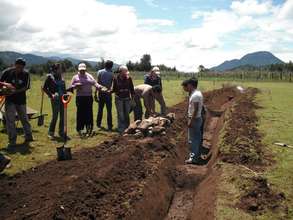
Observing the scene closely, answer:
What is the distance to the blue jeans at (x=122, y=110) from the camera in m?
12.2

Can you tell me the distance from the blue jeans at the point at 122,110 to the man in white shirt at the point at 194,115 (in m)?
3.14

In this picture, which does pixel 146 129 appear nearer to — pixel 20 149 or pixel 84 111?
pixel 84 111

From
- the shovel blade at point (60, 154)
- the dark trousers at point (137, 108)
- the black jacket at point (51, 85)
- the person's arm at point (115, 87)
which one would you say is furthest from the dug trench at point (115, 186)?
the dark trousers at point (137, 108)

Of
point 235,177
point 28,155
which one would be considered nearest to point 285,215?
point 235,177

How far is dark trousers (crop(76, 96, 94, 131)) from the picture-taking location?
11914 millimetres

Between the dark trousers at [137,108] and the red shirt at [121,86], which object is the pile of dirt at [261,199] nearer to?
the red shirt at [121,86]

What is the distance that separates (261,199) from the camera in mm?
6512

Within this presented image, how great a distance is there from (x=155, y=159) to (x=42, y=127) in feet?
20.1

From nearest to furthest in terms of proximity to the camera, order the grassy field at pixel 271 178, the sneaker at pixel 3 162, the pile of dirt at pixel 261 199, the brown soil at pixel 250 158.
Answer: the grassy field at pixel 271 178
the pile of dirt at pixel 261 199
the brown soil at pixel 250 158
the sneaker at pixel 3 162

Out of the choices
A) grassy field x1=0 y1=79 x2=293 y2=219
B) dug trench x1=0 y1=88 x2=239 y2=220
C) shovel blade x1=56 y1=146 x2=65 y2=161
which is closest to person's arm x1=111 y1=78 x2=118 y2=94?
grassy field x1=0 y1=79 x2=293 y2=219

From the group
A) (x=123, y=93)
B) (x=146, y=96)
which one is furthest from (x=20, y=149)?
(x=146, y=96)

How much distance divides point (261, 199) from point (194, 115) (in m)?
3.25

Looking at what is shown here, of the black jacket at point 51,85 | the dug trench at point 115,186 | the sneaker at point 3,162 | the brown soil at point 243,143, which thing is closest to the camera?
the dug trench at point 115,186

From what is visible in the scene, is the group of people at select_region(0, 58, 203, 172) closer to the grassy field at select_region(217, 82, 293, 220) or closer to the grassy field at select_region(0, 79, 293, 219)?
the grassy field at select_region(0, 79, 293, 219)
